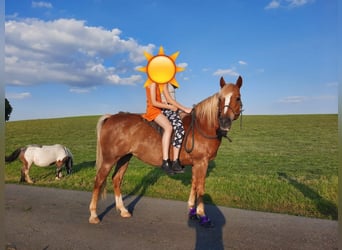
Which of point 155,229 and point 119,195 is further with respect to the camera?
point 119,195

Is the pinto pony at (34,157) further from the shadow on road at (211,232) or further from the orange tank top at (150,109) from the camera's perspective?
the shadow on road at (211,232)

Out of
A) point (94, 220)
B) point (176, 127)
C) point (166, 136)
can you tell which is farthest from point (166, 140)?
point (94, 220)

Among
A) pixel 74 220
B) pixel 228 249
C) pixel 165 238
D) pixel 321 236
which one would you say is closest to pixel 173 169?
pixel 165 238

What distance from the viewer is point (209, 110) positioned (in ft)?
18.3

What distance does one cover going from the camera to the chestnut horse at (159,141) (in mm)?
5508

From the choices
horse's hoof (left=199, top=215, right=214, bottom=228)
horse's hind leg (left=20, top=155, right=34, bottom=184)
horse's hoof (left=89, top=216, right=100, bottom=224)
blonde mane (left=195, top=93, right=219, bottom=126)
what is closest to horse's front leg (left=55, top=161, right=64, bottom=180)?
horse's hind leg (left=20, top=155, right=34, bottom=184)

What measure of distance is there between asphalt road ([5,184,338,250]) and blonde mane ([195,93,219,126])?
2041 millimetres

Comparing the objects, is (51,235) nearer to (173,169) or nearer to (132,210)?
(132,210)

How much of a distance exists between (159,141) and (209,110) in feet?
3.93

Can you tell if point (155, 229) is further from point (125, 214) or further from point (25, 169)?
point (25, 169)

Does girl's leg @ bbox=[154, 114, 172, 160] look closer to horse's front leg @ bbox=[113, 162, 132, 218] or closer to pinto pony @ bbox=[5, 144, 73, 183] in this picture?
horse's front leg @ bbox=[113, 162, 132, 218]

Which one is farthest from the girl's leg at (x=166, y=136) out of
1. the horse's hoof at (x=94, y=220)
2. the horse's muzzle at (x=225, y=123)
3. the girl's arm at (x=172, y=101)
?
the horse's hoof at (x=94, y=220)

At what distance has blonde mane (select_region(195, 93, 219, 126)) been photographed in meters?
5.46

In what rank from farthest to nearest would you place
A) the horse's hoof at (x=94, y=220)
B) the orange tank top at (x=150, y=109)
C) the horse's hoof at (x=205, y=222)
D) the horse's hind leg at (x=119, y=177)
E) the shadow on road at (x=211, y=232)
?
the horse's hind leg at (x=119, y=177)
the orange tank top at (x=150, y=109)
the horse's hoof at (x=94, y=220)
the horse's hoof at (x=205, y=222)
the shadow on road at (x=211, y=232)
